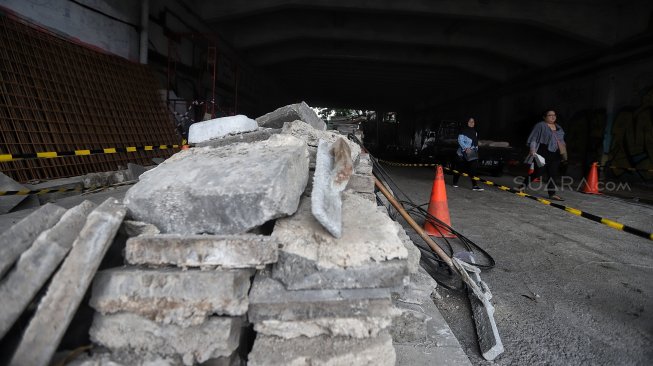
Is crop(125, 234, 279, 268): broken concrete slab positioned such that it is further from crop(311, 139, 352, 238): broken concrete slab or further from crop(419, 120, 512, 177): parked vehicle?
crop(419, 120, 512, 177): parked vehicle

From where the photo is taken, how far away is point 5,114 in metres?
4.84

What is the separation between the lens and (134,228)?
1.74 metres

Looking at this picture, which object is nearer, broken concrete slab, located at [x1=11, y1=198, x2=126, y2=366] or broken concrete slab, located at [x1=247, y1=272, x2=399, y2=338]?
broken concrete slab, located at [x1=11, y1=198, x2=126, y2=366]

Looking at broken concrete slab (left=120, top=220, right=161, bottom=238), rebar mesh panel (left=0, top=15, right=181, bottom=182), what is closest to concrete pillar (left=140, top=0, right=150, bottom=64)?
rebar mesh panel (left=0, top=15, right=181, bottom=182)

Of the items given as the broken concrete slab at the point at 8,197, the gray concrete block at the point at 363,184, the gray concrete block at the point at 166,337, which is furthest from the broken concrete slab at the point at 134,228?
the broken concrete slab at the point at 8,197

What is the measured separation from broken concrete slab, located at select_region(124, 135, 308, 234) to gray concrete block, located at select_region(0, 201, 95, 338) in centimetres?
36

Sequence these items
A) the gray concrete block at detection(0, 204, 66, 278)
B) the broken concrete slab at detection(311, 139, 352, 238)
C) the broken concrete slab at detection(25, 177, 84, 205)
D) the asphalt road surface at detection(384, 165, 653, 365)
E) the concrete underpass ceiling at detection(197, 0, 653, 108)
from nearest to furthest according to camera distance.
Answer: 1. the gray concrete block at detection(0, 204, 66, 278)
2. the broken concrete slab at detection(311, 139, 352, 238)
3. the asphalt road surface at detection(384, 165, 653, 365)
4. the broken concrete slab at detection(25, 177, 84, 205)
5. the concrete underpass ceiling at detection(197, 0, 653, 108)

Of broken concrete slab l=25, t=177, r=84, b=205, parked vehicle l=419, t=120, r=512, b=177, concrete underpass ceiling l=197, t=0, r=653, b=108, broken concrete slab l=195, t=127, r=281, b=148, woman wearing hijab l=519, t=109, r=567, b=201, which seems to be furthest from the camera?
parked vehicle l=419, t=120, r=512, b=177

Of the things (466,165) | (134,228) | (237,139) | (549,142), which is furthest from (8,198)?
(549,142)

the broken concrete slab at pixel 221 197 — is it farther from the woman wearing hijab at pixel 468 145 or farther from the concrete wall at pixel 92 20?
the woman wearing hijab at pixel 468 145

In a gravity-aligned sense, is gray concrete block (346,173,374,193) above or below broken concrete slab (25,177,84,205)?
above

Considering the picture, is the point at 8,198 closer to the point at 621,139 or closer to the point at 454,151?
the point at 454,151

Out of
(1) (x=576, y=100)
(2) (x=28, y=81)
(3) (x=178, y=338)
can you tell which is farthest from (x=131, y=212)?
(1) (x=576, y=100)

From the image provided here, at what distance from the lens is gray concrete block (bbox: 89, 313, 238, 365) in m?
1.46
